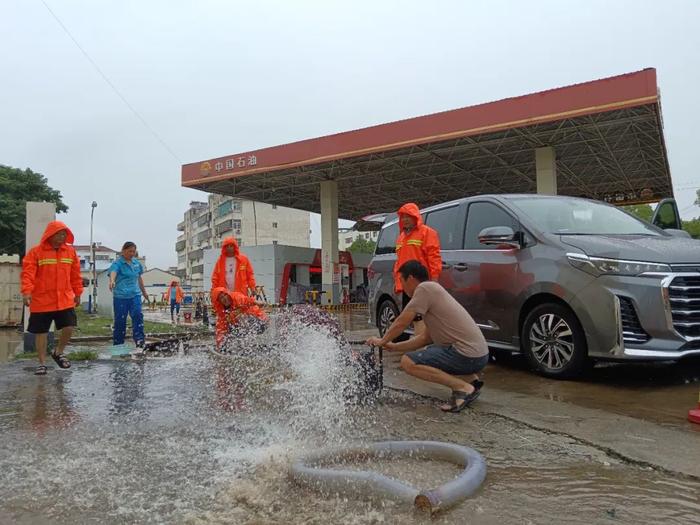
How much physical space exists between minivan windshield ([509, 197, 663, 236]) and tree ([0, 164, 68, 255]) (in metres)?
34.2

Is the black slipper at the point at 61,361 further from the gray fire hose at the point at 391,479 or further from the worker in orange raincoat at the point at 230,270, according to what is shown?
the gray fire hose at the point at 391,479

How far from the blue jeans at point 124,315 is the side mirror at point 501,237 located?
4997mm

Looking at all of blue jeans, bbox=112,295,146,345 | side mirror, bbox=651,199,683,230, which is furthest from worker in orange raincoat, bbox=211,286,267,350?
side mirror, bbox=651,199,683,230

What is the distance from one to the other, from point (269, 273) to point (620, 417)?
25986 millimetres

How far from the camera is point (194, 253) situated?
89500mm

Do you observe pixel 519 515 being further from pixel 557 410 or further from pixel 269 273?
pixel 269 273

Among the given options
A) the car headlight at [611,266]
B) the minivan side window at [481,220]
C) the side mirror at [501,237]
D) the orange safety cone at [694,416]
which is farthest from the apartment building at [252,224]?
the orange safety cone at [694,416]

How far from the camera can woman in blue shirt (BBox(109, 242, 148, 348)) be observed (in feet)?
24.8

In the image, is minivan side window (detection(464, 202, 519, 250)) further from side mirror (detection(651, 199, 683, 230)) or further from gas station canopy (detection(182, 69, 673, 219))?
gas station canopy (detection(182, 69, 673, 219))

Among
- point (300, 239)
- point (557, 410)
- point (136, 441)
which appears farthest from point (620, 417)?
point (300, 239)

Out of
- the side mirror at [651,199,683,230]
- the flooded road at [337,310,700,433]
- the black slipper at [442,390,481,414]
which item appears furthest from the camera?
the side mirror at [651,199,683,230]

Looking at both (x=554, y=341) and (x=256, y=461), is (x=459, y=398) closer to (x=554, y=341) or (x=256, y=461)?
(x=554, y=341)

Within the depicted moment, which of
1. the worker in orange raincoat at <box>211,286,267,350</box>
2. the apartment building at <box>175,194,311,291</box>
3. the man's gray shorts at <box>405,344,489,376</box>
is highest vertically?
the apartment building at <box>175,194,311,291</box>

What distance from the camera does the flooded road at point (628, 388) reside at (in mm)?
3725
